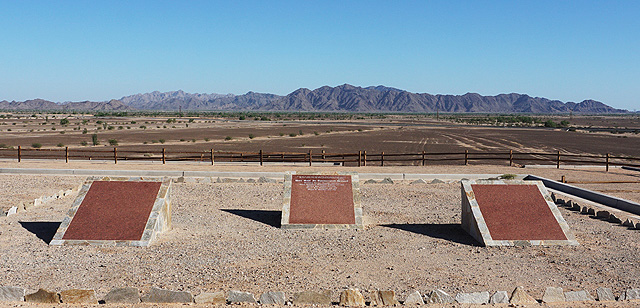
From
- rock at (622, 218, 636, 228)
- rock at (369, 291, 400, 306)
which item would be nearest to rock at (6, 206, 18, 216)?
rock at (369, 291, 400, 306)

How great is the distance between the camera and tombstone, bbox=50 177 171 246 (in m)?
12.2

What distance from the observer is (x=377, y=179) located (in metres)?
23.7

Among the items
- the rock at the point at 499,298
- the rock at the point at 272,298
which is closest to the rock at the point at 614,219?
the rock at the point at 499,298

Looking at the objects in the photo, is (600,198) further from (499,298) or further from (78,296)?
(78,296)

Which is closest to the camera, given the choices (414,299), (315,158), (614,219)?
(414,299)

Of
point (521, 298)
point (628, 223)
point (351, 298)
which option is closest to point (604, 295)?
point (521, 298)

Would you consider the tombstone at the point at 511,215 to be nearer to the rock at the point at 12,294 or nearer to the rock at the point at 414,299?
the rock at the point at 414,299

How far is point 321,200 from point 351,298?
6.04 meters

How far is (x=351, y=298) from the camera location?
8.45 metres

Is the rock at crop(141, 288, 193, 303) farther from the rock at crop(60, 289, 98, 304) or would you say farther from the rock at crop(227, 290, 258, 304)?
the rock at crop(60, 289, 98, 304)

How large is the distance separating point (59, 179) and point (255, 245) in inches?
575

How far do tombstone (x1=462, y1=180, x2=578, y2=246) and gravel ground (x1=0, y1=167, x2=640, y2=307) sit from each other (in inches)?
12.4

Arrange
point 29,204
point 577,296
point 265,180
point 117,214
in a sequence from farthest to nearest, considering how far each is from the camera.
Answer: point 265,180 → point 29,204 → point 117,214 → point 577,296

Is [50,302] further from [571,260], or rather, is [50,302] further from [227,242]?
[571,260]
